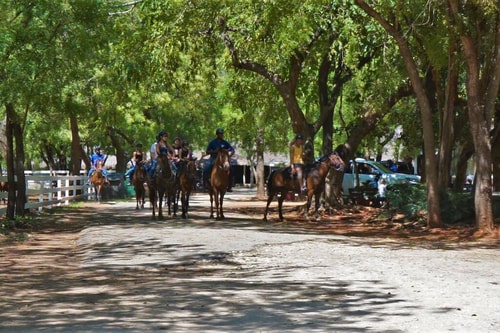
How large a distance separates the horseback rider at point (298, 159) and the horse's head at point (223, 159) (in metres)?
2.33

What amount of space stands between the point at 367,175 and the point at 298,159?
42.6 ft

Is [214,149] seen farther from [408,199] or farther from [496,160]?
[496,160]

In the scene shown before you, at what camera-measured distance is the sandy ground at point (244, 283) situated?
9523 millimetres

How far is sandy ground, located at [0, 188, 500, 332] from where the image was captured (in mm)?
9523

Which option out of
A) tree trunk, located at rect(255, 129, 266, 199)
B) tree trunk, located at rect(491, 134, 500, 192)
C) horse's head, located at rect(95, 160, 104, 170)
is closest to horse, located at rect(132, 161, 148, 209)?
horse's head, located at rect(95, 160, 104, 170)

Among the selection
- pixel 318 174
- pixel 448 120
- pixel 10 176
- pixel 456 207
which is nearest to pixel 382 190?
pixel 318 174

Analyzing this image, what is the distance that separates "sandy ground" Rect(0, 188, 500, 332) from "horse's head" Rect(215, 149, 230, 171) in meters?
4.82

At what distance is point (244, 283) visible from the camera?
12.5 m

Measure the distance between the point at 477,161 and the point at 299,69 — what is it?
10.5m

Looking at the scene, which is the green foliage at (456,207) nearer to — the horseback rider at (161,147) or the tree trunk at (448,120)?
the tree trunk at (448,120)

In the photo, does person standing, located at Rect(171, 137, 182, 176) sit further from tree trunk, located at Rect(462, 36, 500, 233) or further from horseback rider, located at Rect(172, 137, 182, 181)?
tree trunk, located at Rect(462, 36, 500, 233)

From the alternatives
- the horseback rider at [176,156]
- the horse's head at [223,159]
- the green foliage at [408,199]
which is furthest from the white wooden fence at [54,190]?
the green foliage at [408,199]

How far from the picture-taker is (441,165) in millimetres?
26016

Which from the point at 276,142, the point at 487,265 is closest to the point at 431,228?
the point at 487,265
